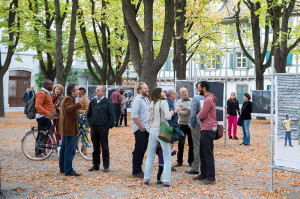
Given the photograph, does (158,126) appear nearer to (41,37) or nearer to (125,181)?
(125,181)

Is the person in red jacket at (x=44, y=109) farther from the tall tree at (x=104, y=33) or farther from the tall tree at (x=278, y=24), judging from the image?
the tall tree at (x=104, y=33)

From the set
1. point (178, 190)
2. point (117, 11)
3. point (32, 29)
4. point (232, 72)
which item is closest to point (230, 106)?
point (178, 190)

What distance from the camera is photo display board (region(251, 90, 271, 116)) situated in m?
25.2

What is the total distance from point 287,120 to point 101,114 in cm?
398

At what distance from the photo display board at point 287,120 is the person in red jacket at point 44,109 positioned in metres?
5.40

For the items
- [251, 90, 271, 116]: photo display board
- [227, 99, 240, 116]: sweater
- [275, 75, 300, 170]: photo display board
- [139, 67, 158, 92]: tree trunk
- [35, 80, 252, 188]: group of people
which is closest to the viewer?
[275, 75, 300, 170]: photo display board

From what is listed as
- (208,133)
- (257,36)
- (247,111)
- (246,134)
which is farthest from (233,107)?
(257,36)

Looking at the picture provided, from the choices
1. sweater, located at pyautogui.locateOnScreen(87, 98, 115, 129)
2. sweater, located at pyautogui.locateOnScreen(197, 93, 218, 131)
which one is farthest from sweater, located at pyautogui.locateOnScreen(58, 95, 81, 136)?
sweater, located at pyautogui.locateOnScreen(197, 93, 218, 131)

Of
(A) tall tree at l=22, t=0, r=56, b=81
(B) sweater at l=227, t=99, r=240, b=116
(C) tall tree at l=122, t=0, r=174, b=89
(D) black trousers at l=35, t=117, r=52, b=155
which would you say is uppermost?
(A) tall tree at l=22, t=0, r=56, b=81

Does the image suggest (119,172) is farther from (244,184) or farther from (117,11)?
(117,11)

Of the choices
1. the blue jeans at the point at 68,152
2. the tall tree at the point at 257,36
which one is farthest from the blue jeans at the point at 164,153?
the tall tree at the point at 257,36

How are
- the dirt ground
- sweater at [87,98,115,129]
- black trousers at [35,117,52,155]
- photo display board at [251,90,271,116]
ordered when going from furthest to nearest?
photo display board at [251,90,271,116] → black trousers at [35,117,52,155] → sweater at [87,98,115,129] → the dirt ground

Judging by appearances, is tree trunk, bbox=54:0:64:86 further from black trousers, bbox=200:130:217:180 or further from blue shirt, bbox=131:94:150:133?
black trousers, bbox=200:130:217:180

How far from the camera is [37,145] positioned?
10078mm
